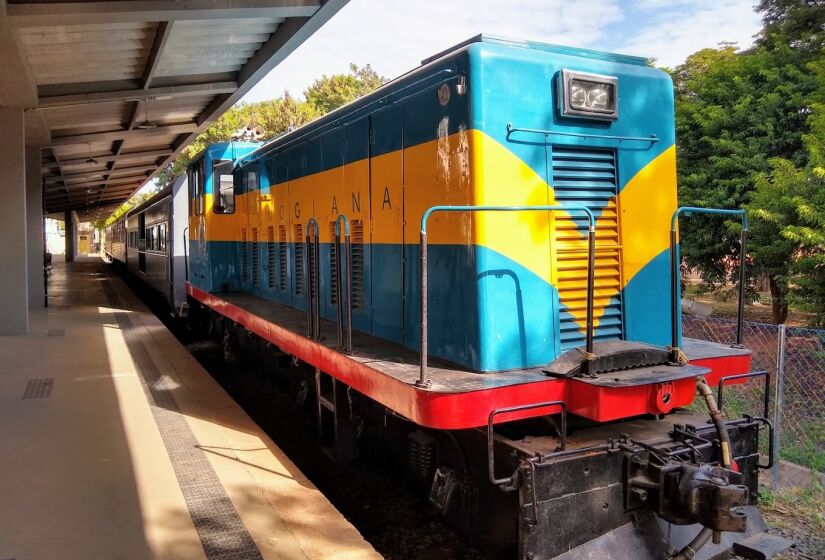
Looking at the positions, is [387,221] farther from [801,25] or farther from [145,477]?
[801,25]

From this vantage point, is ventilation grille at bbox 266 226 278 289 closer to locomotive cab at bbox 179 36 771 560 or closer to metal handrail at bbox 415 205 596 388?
locomotive cab at bbox 179 36 771 560

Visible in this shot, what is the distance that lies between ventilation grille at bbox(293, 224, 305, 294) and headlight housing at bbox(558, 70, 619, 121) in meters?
3.40

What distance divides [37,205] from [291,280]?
1174cm

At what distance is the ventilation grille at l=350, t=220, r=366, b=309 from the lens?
4750 mm

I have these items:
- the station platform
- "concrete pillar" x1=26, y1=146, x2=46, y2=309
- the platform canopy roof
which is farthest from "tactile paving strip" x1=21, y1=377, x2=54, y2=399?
"concrete pillar" x1=26, y1=146, x2=46, y2=309

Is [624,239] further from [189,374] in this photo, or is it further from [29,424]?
[189,374]

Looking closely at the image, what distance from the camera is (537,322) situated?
3443 millimetres

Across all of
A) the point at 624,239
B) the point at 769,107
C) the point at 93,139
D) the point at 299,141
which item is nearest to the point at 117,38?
the point at 299,141

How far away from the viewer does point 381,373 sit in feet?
10.8

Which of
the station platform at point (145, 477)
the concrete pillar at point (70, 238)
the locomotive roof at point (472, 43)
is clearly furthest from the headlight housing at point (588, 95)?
the concrete pillar at point (70, 238)

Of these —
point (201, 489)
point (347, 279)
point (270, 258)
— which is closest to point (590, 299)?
point (347, 279)

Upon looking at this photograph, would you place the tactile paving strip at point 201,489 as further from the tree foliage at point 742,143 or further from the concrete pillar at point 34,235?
the concrete pillar at point 34,235

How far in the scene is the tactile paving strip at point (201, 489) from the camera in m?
3.23

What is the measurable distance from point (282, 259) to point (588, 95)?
14.1ft
